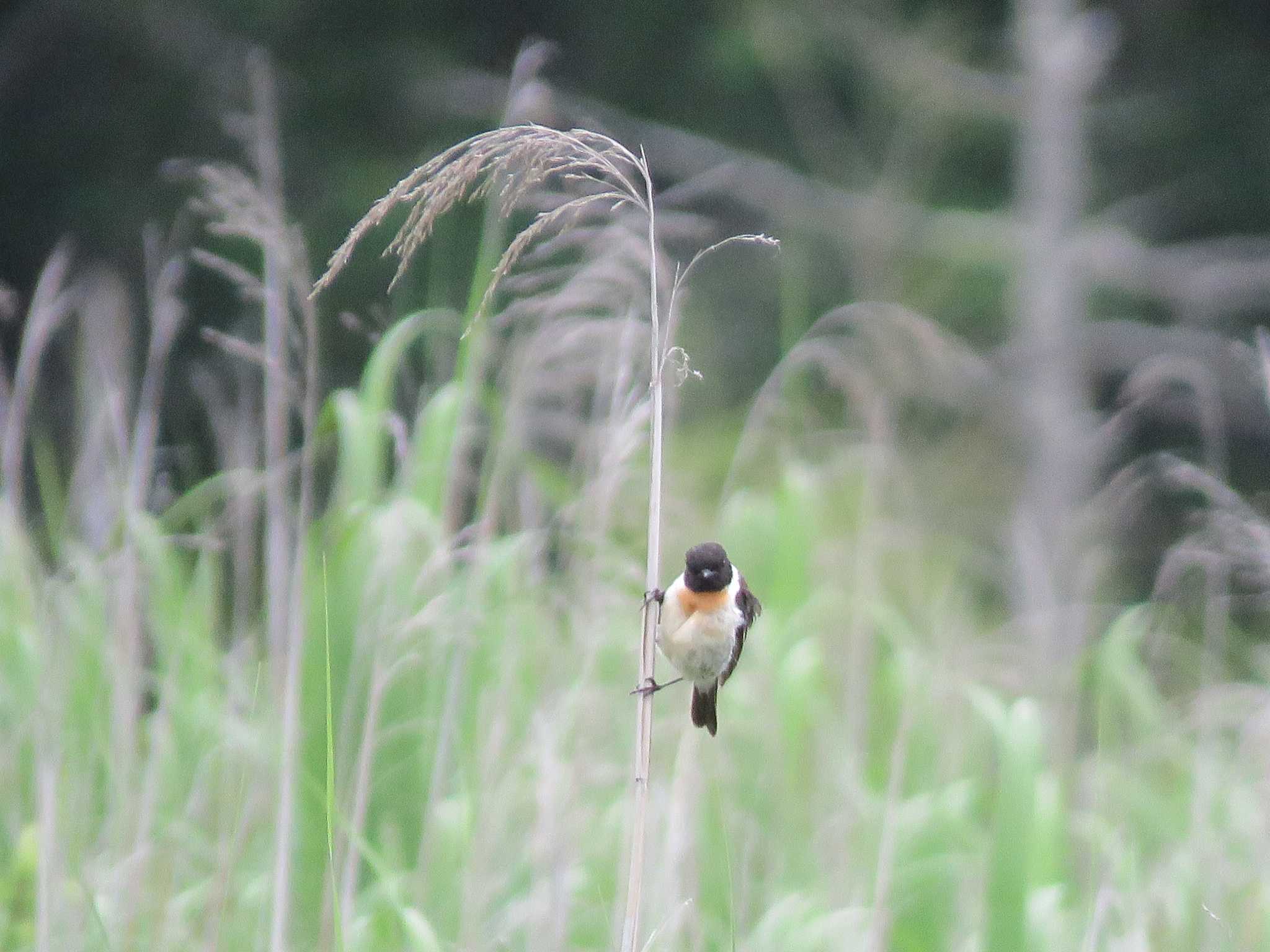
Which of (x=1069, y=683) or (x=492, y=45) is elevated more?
(x=492, y=45)

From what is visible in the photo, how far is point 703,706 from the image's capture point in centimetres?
217

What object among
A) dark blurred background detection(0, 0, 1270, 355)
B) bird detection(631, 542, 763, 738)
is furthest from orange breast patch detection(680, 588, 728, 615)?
dark blurred background detection(0, 0, 1270, 355)

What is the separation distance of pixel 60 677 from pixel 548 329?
3.74 feet

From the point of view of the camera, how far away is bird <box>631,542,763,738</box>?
197cm

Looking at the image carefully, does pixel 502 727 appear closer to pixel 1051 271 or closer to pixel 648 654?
pixel 648 654

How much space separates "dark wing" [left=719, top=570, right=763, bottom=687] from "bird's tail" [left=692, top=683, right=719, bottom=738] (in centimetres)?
4

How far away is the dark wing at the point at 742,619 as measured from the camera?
6.74 feet

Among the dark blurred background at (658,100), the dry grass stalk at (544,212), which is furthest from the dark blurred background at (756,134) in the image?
the dry grass stalk at (544,212)

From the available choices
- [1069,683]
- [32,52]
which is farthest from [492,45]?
[1069,683]

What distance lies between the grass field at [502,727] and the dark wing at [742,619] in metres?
0.26

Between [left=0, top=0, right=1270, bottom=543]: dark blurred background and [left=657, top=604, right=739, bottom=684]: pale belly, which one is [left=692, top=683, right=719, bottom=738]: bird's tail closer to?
[left=657, top=604, right=739, bottom=684]: pale belly

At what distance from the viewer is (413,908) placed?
2.19m

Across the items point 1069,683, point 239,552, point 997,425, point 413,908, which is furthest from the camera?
point 997,425

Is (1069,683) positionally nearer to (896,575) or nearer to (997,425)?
(896,575)
